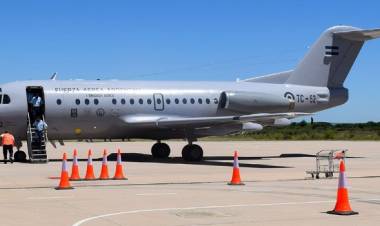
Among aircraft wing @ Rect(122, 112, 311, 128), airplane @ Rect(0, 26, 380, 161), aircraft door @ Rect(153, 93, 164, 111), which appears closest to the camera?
aircraft wing @ Rect(122, 112, 311, 128)

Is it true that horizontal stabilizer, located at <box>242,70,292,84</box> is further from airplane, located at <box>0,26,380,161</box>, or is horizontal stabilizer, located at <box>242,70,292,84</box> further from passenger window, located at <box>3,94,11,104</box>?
passenger window, located at <box>3,94,11,104</box>

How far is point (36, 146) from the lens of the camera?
2642cm

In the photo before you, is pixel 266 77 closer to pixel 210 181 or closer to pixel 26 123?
pixel 26 123

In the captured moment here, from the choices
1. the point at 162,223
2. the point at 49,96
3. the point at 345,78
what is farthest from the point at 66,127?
the point at 162,223

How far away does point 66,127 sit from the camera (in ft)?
90.1

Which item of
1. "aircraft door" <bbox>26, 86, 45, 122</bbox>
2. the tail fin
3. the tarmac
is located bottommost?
the tarmac

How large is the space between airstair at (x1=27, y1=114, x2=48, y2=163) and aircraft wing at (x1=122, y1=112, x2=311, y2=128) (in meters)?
3.89

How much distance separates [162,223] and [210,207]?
86.0 inches

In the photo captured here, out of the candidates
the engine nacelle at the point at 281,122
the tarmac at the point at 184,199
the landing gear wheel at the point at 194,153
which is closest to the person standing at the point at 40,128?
the tarmac at the point at 184,199

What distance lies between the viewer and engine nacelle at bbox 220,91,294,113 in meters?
30.4

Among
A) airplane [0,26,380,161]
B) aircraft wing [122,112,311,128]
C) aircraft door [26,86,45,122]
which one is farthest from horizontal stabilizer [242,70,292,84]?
aircraft door [26,86,45,122]

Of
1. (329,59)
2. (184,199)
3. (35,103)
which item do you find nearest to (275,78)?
(329,59)

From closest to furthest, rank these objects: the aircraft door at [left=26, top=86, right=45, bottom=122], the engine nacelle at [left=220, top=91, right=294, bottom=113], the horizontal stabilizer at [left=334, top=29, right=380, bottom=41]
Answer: the aircraft door at [left=26, top=86, right=45, bottom=122]
the engine nacelle at [left=220, top=91, right=294, bottom=113]
the horizontal stabilizer at [left=334, top=29, right=380, bottom=41]

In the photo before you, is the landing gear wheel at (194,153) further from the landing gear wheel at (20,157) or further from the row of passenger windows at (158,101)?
the landing gear wheel at (20,157)
